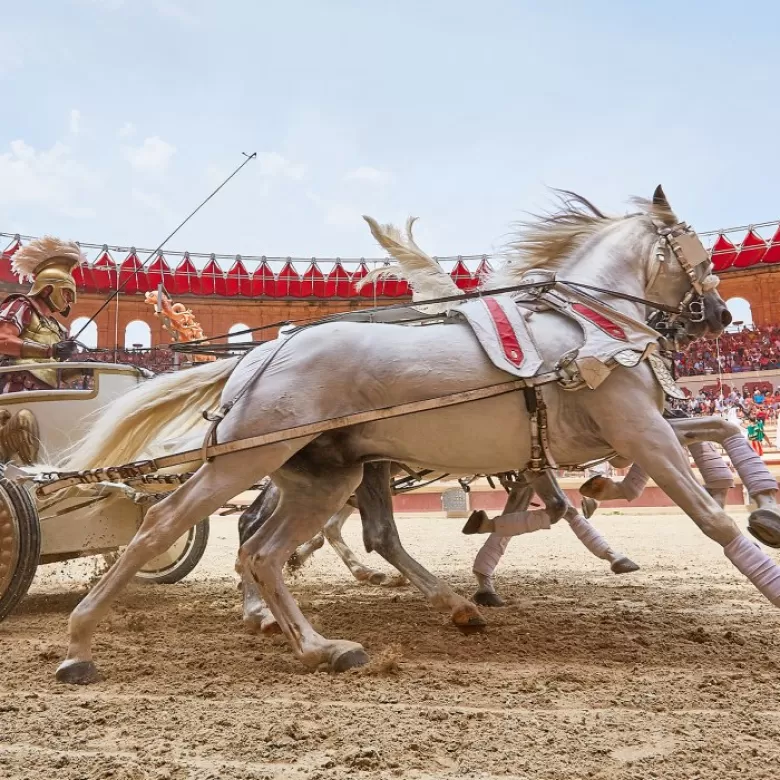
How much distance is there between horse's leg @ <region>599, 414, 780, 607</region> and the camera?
2.65m

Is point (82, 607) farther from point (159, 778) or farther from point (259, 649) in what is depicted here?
point (159, 778)

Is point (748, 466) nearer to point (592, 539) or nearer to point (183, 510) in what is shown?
point (592, 539)

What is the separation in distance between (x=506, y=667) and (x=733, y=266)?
3184 cm

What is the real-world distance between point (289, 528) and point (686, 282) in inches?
88.6

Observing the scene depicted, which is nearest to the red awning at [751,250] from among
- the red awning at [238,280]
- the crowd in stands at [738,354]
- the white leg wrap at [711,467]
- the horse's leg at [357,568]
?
the crowd in stands at [738,354]

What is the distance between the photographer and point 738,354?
29297 millimetres

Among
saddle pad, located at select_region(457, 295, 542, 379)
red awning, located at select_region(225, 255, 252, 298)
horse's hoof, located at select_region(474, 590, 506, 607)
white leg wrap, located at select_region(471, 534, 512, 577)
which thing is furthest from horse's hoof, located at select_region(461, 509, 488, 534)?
red awning, located at select_region(225, 255, 252, 298)

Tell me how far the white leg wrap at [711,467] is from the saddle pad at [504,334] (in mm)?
1213

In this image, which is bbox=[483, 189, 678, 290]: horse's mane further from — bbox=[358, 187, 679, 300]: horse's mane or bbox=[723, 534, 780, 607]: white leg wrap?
bbox=[723, 534, 780, 607]: white leg wrap

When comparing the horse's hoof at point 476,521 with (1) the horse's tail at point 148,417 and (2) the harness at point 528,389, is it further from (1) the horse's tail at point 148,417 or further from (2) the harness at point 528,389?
(1) the horse's tail at point 148,417

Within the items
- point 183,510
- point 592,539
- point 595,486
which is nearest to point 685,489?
point 595,486

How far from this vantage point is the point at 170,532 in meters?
2.88

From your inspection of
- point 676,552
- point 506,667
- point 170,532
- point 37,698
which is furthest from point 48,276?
point 676,552

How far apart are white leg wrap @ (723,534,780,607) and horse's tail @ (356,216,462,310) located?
446 cm
